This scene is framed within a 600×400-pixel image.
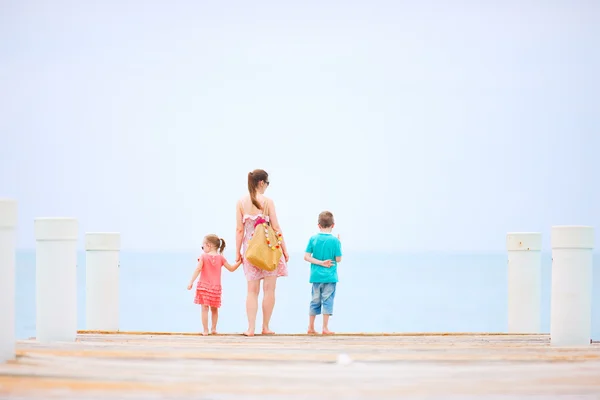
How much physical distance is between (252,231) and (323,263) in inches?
42.0

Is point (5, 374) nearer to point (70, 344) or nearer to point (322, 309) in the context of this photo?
point (70, 344)

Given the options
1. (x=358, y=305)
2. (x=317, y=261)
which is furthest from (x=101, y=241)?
(x=358, y=305)

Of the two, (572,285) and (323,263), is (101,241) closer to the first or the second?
(323,263)

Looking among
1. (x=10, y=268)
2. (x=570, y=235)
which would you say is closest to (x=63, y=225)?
(x=10, y=268)

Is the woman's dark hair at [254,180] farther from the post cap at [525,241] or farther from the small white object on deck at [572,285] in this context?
the post cap at [525,241]

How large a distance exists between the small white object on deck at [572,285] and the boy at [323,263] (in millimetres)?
3214

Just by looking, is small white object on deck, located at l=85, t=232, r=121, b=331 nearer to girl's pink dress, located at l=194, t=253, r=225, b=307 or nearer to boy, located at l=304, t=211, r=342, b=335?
girl's pink dress, located at l=194, t=253, r=225, b=307

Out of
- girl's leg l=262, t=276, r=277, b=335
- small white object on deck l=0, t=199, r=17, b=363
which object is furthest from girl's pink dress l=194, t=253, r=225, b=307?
small white object on deck l=0, t=199, r=17, b=363

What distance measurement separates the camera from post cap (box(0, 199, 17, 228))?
8164mm

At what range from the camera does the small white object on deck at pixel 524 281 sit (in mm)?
13938

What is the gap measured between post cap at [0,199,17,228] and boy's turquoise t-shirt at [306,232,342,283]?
5.22 meters

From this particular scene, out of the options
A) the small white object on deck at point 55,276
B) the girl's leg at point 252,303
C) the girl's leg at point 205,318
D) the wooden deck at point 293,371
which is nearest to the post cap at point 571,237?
the wooden deck at point 293,371

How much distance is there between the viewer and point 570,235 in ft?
33.3

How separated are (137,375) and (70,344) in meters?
2.11
